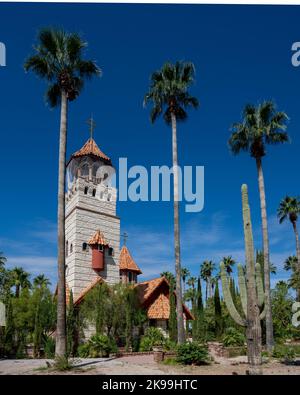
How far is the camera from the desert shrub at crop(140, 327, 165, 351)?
22531 mm

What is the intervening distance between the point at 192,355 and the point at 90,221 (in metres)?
14.4

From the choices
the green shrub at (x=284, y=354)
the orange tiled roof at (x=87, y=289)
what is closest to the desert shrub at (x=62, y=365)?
the green shrub at (x=284, y=354)

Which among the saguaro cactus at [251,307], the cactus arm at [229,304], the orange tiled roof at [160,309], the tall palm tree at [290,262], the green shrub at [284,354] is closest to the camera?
the saguaro cactus at [251,307]

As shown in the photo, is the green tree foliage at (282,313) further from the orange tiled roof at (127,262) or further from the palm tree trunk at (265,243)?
the orange tiled roof at (127,262)

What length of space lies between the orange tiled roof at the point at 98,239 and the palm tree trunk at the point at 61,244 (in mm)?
11581

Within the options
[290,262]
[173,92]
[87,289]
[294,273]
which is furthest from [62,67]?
[290,262]

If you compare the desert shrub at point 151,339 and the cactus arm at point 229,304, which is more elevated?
the cactus arm at point 229,304

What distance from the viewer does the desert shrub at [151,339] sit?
2253 centimetres

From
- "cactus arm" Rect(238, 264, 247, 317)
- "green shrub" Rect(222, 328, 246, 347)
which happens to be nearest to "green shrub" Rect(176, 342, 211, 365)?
"cactus arm" Rect(238, 264, 247, 317)

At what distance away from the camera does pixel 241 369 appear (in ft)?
45.2

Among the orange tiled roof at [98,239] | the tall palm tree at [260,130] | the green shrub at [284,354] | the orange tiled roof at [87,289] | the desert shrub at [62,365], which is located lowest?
the green shrub at [284,354]
